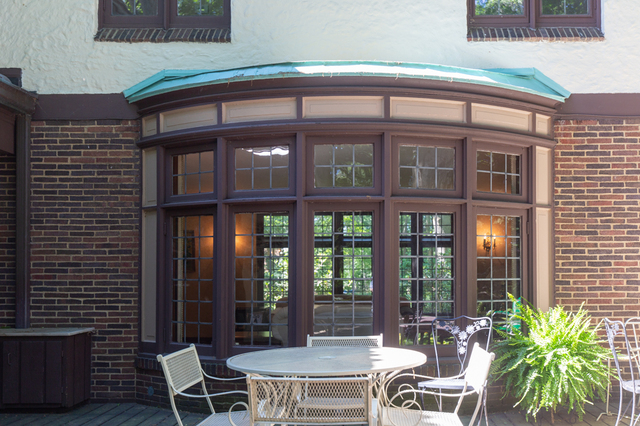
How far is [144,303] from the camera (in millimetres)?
6137

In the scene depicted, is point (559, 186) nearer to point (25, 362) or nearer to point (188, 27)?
point (188, 27)

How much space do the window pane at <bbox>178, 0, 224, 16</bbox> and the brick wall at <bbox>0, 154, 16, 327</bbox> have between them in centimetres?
247

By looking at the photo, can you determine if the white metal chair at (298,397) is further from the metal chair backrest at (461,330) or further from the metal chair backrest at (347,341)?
the metal chair backrest at (461,330)

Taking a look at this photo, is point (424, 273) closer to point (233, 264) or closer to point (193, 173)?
point (233, 264)

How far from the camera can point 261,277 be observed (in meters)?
5.61

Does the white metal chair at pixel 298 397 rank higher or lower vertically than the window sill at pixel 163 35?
lower

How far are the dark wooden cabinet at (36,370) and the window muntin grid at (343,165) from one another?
2.90 m

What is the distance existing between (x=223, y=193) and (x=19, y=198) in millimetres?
2321

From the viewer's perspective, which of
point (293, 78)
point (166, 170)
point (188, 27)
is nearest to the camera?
point (293, 78)

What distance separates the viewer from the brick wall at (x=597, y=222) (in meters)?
6.22

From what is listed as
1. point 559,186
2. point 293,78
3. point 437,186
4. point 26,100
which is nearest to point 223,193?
point 293,78

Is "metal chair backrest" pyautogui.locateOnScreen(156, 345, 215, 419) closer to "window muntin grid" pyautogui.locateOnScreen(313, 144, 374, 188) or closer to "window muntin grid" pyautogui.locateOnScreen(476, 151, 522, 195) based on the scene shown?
"window muntin grid" pyautogui.locateOnScreen(313, 144, 374, 188)

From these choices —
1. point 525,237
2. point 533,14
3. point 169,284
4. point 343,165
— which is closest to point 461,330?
point 525,237

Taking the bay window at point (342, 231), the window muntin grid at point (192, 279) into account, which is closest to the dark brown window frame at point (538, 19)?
the bay window at point (342, 231)
